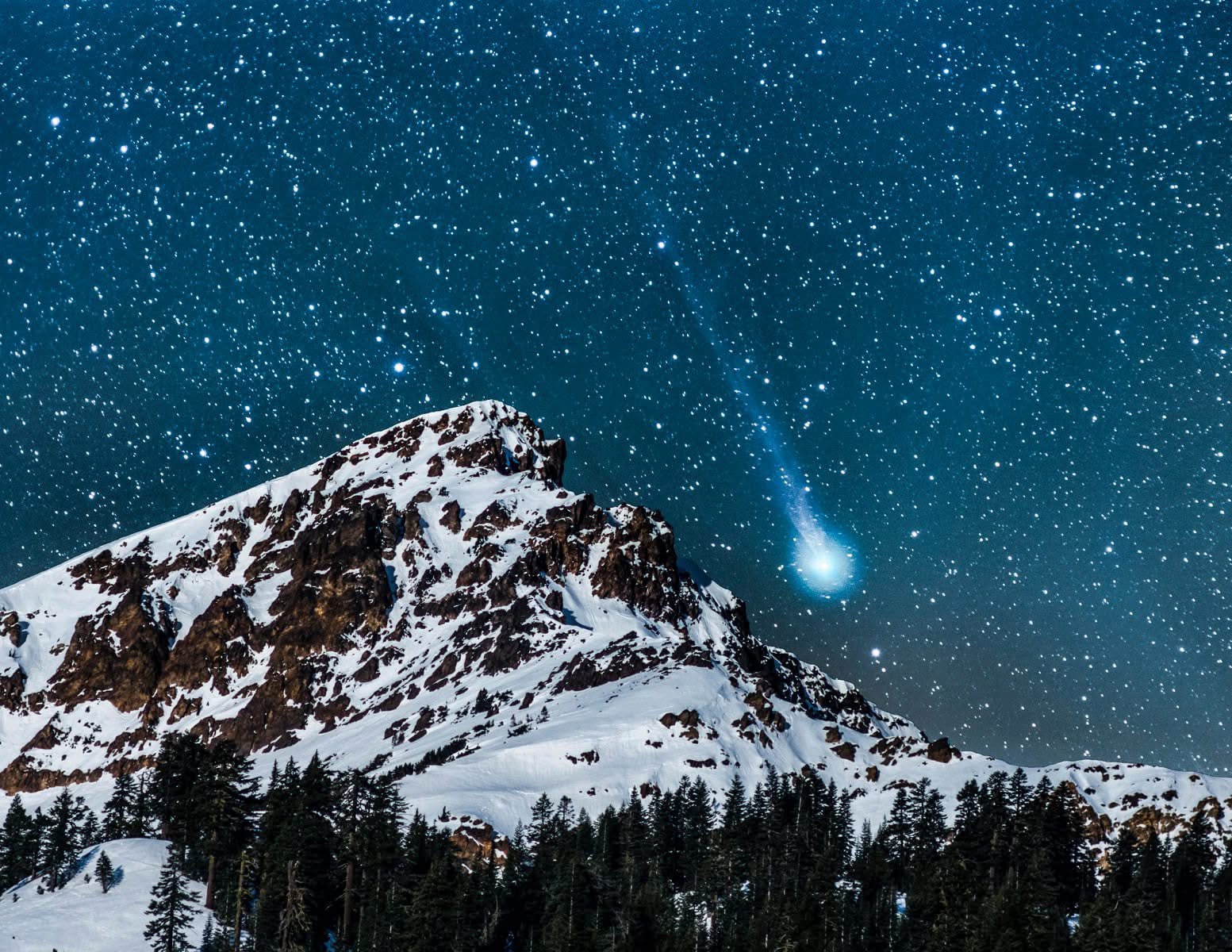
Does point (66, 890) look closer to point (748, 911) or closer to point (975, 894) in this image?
point (748, 911)

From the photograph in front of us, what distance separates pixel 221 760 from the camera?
102 metres

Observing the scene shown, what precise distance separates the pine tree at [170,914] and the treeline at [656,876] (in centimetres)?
28

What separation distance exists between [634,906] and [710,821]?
1666 inches

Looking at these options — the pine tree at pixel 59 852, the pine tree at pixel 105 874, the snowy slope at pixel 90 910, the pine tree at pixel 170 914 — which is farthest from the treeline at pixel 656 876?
the pine tree at pixel 105 874

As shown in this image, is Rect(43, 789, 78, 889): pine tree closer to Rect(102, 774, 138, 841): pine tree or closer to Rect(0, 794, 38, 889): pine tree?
Rect(0, 794, 38, 889): pine tree

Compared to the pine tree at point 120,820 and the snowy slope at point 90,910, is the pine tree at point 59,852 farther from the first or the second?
the pine tree at point 120,820

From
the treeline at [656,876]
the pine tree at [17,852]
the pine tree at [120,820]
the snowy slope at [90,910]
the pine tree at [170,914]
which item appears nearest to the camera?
the pine tree at [170,914]

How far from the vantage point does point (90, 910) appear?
91938 millimetres

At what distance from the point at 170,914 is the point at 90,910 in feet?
36.0

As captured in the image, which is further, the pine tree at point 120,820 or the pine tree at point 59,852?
the pine tree at point 120,820

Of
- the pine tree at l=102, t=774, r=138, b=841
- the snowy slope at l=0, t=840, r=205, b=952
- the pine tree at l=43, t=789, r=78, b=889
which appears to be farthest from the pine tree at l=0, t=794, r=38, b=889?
the snowy slope at l=0, t=840, r=205, b=952

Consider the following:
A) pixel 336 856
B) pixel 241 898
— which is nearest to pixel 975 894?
pixel 336 856

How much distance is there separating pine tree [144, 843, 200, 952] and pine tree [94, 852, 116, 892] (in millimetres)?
6956

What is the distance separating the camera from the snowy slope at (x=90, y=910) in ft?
286
